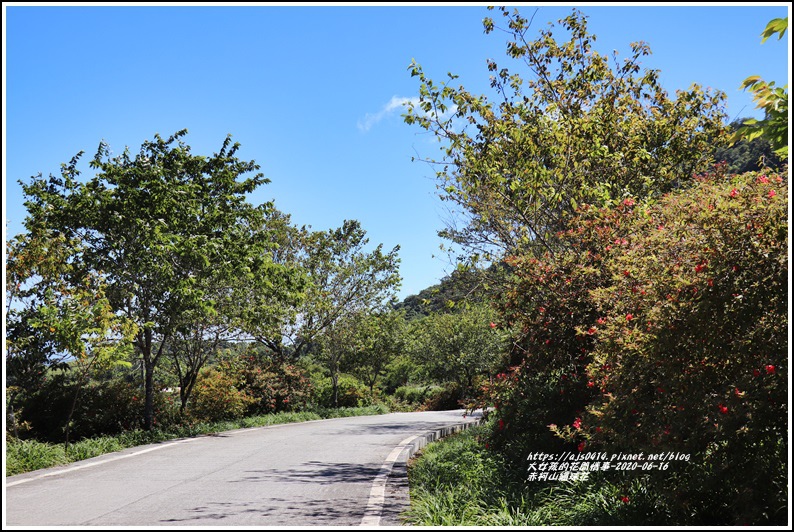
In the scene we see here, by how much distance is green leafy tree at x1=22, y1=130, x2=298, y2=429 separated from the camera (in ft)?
46.8

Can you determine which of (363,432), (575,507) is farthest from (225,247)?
(575,507)

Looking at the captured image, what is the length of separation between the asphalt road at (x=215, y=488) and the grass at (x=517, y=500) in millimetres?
479

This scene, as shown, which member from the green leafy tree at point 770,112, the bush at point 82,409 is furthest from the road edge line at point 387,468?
the bush at point 82,409

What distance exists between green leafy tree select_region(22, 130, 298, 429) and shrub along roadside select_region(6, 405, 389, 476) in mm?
1076

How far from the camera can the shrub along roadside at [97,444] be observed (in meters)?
10.0

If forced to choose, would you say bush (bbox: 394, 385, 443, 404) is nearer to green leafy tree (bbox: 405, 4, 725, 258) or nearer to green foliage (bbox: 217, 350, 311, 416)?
green foliage (bbox: 217, 350, 311, 416)

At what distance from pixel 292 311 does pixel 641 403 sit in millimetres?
20107

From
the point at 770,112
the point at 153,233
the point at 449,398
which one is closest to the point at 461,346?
the point at 449,398

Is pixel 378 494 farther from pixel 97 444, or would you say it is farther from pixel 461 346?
pixel 461 346

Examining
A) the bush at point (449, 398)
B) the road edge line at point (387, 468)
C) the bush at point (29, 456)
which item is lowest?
the bush at point (449, 398)

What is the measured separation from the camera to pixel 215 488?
8.09 meters

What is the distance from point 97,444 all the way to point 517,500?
8995mm

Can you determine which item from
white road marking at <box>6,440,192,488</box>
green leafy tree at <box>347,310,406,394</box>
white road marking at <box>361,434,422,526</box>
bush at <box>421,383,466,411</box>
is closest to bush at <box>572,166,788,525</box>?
white road marking at <box>361,434,422,526</box>

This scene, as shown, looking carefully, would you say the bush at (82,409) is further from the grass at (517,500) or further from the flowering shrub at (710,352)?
the flowering shrub at (710,352)
